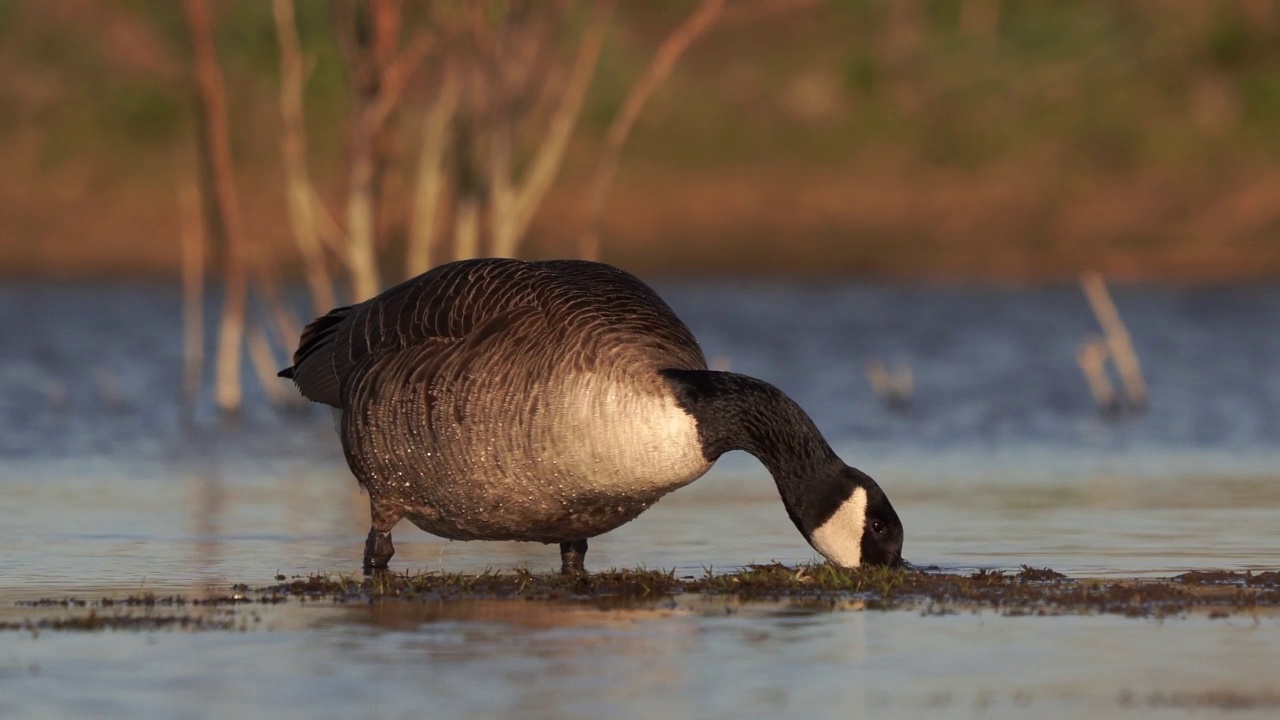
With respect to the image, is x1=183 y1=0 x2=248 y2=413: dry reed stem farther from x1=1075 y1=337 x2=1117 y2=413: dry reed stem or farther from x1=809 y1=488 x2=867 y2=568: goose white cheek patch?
x1=809 y1=488 x2=867 y2=568: goose white cheek patch

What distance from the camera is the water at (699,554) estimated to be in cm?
796

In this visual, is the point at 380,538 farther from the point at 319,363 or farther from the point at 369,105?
the point at 369,105

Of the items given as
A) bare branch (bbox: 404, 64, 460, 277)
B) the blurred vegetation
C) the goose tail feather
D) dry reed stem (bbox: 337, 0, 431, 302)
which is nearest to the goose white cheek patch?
the goose tail feather

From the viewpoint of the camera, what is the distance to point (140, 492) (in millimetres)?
15898

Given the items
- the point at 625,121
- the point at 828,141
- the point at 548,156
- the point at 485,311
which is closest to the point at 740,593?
the point at 485,311

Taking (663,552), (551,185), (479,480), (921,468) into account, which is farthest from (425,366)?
(551,185)

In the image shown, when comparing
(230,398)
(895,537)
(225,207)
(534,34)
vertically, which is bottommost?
(895,537)

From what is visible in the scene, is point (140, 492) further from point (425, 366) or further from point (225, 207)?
point (225, 207)

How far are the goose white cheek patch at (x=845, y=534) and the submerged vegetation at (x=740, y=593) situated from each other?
74mm

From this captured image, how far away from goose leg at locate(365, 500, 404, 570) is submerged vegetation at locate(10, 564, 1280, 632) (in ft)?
1.48

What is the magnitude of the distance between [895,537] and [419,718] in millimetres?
3640

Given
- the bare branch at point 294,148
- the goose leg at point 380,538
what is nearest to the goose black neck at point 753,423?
the goose leg at point 380,538

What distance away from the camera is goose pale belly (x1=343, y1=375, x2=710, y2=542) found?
10.2 metres

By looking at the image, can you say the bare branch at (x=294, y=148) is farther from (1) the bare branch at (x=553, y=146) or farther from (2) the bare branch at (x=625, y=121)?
(2) the bare branch at (x=625, y=121)
